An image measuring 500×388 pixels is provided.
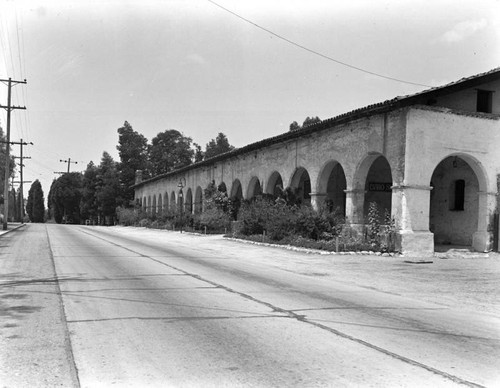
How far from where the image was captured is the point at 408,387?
417 cm

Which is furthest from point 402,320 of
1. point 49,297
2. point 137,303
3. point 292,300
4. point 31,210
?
point 31,210

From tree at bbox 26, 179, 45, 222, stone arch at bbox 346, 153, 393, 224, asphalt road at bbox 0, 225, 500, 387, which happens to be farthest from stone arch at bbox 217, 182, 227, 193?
tree at bbox 26, 179, 45, 222

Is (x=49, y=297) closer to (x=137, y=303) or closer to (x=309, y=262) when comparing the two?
(x=137, y=303)

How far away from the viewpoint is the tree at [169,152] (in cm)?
8794

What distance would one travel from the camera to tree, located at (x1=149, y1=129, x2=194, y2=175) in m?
87.9

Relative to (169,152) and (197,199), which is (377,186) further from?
(169,152)

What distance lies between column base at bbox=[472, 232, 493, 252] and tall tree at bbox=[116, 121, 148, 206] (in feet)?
230

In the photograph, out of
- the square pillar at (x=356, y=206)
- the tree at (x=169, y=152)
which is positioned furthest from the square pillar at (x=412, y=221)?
the tree at (x=169, y=152)

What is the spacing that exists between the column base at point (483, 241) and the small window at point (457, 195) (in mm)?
2262

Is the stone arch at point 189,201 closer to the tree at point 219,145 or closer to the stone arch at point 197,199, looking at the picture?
the stone arch at point 197,199

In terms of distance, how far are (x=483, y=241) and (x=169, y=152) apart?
74.8 m

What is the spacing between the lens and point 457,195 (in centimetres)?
2248

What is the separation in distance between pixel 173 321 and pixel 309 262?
10247mm

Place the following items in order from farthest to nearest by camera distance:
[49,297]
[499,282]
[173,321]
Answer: [499,282] < [49,297] < [173,321]
